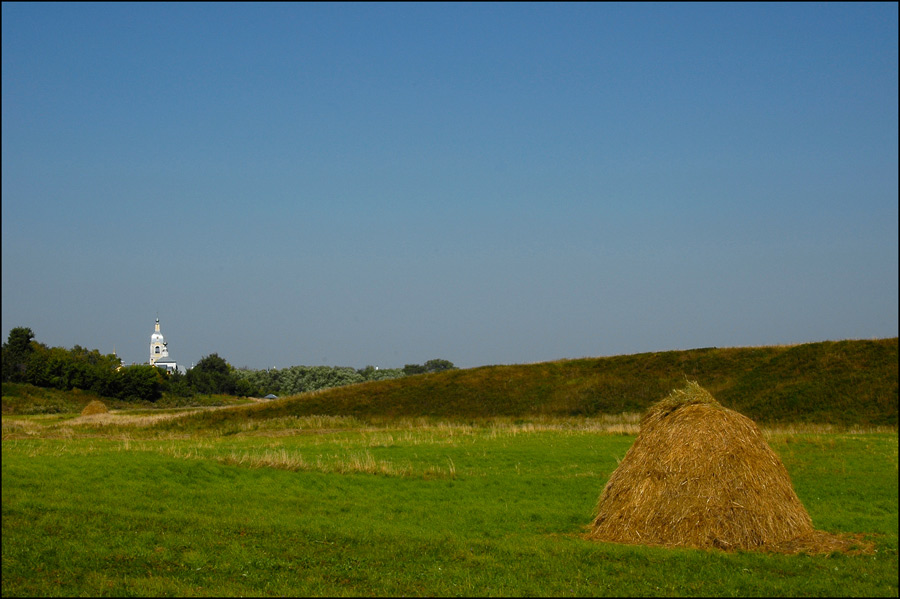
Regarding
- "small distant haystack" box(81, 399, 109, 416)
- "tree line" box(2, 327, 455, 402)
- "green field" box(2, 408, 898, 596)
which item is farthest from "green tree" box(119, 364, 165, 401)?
"green field" box(2, 408, 898, 596)

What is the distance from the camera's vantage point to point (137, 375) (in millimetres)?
82000

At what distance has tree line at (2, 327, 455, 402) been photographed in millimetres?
65500

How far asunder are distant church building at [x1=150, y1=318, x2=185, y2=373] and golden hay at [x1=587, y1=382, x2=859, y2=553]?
4190 centimetres

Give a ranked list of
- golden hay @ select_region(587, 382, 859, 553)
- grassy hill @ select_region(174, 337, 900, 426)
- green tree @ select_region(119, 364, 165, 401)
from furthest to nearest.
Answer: green tree @ select_region(119, 364, 165, 401) < grassy hill @ select_region(174, 337, 900, 426) < golden hay @ select_region(587, 382, 859, 553)

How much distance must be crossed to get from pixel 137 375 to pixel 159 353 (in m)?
18.2

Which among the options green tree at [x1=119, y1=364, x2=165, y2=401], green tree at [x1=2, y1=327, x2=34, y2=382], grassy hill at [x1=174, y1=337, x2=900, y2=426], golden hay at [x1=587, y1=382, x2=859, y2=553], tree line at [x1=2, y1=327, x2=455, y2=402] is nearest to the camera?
golden hay at [x1=587, y1=382, x2=859, y2=553]

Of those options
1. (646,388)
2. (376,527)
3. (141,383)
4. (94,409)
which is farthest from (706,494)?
(141,383)

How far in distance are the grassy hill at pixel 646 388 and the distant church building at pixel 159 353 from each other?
6995mm

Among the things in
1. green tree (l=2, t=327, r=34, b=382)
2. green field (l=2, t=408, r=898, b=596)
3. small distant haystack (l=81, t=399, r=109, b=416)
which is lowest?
small distant haystack (l=81, t=399, r=109, b=416)

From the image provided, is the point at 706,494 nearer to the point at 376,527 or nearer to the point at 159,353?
the point at 376,527

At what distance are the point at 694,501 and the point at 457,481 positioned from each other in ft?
36.8

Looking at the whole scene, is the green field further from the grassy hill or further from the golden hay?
the grassy hill

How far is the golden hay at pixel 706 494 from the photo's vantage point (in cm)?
1647

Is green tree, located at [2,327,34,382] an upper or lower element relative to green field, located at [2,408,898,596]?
upper
